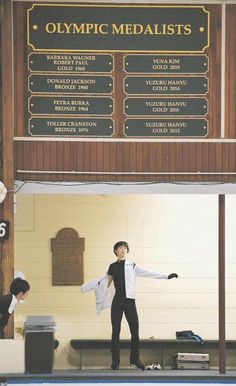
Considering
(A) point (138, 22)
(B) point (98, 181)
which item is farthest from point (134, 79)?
(B) point (98, 181)

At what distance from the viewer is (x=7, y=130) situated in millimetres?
9375

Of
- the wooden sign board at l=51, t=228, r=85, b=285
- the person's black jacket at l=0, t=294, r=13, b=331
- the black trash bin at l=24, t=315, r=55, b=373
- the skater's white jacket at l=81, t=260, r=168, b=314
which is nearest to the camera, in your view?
the person's black jacket at l=0, t=294, r=13, b=331

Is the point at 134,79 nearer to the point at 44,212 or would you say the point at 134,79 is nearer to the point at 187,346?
the point at 44,212

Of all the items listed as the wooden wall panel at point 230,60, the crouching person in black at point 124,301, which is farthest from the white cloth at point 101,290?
the wooden wall panel at point 230,60

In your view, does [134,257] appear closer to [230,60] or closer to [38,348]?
[38,348]

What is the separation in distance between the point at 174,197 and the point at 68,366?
3213 mm

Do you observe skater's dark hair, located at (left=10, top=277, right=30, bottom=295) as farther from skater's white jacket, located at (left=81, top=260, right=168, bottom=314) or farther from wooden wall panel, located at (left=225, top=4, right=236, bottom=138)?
wooden wall panel, located at (left=225, top=4, right=236, bottom=138)

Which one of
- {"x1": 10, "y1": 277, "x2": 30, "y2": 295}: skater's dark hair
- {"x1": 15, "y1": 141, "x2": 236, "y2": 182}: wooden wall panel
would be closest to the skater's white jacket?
{"x1": 15, "y1": 141, "x2": 236, "y2": 182}: wooden wall panel

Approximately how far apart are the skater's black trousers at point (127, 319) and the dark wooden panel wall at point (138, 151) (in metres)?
1.56

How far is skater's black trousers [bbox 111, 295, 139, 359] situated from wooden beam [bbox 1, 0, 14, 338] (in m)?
1.28

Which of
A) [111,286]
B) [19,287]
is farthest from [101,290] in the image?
[19,287]

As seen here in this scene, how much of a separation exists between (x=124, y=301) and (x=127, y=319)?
229 mm

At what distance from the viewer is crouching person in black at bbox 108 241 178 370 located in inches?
369

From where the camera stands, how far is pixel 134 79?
31.3ft
